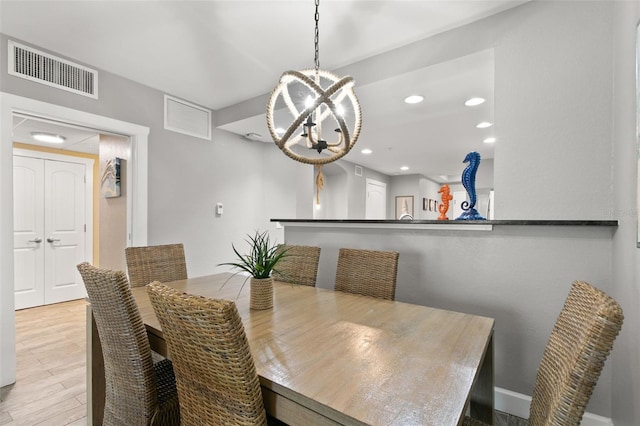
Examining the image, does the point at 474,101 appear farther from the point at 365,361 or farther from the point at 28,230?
the point at 28,230

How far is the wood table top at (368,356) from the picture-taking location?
751 millimetres

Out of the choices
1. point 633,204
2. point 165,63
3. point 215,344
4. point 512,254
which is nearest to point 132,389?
point 215,344

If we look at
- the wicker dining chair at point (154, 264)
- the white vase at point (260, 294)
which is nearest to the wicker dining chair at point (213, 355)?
the white vase at point (260, 294)

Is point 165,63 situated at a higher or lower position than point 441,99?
higher

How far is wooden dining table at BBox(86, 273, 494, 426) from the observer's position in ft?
2.48

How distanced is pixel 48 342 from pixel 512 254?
4.02 meters

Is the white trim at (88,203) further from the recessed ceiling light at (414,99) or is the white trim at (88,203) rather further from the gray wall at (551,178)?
the gray wall at (551,178)

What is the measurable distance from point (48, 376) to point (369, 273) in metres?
2.51

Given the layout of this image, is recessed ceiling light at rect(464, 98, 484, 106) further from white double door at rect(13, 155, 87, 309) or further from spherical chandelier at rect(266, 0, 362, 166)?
white double door at rect(13, 155, 87, 309)

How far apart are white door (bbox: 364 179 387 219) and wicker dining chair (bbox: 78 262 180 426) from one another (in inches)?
222

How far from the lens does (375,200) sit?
7012 millimetres

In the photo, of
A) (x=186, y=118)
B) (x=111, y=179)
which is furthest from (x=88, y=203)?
(x=186, y=118)

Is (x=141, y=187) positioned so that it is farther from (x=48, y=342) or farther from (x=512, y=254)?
(x=512, y=254)

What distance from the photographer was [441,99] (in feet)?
9.07
